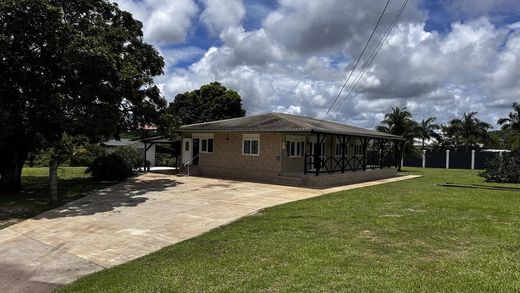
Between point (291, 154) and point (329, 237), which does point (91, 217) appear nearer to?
point (329, 237)

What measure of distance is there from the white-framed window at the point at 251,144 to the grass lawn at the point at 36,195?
276 inches

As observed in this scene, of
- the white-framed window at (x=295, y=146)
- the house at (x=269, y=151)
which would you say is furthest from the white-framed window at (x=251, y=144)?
the white-framed window at (x=295, y=146)

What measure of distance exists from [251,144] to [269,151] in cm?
130

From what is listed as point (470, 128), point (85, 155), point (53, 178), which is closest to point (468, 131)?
point (470, 128)

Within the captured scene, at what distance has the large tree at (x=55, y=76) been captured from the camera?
1388 cm

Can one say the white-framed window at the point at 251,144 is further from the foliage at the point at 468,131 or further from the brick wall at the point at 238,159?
the foliage at the point at 468,131

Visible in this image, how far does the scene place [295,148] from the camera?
22531 mm

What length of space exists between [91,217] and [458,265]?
30.2 feet

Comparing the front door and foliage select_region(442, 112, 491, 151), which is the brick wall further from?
foliage select_region(442, 112, 491, 151)

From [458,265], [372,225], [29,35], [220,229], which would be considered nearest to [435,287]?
[458,265]

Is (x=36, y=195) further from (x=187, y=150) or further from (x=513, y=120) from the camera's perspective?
(x=513, y=120)

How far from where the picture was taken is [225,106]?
46156mm

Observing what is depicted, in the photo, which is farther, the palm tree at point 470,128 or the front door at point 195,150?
the palm tree at point 470,128

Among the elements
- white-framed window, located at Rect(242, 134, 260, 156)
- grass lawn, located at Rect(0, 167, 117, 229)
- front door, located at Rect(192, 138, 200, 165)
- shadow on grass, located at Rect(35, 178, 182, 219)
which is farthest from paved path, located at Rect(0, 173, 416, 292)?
front door, located at Rect(192, 138, 200, 165)
